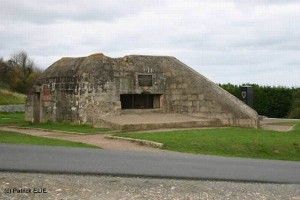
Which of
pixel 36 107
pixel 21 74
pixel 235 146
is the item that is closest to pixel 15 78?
pixel 21 74

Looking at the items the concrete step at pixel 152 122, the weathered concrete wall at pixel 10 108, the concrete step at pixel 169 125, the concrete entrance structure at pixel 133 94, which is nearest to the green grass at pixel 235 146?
the concrete step at pixel 169 125

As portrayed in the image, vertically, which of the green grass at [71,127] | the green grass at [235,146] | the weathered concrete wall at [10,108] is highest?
the weathered concrete wall at [10,108]

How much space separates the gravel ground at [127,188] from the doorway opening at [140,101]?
49.0 ft

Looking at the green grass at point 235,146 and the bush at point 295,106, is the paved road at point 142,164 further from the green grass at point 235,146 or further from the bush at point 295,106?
the bush at point 295,106

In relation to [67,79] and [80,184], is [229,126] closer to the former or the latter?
[67,79]

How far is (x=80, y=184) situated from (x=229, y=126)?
1449 centimetres

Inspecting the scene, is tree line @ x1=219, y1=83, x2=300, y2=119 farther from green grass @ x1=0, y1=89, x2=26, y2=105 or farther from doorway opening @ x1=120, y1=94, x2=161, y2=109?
green grass @ x1=0, y1=89, x2=26, y2=105

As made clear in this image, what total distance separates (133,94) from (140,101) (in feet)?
2.64

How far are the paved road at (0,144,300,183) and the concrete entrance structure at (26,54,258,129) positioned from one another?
846cm

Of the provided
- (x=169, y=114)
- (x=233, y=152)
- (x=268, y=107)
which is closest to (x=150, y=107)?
(x=169, y=114)

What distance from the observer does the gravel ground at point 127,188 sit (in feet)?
25.5

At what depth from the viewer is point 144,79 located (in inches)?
939

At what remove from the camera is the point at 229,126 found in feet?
72.0

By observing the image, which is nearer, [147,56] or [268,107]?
[147,56]
